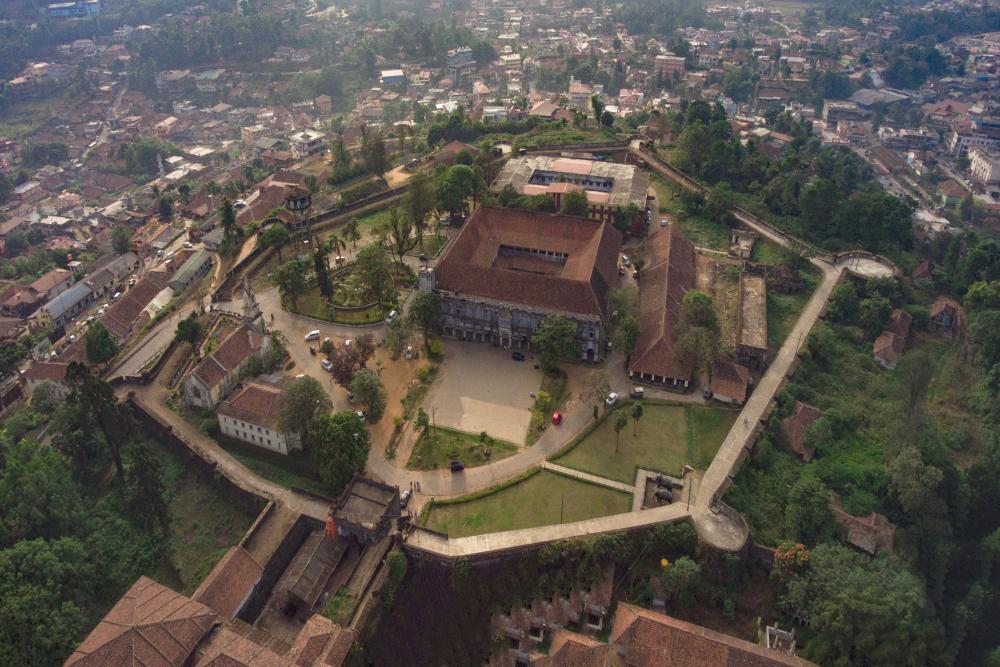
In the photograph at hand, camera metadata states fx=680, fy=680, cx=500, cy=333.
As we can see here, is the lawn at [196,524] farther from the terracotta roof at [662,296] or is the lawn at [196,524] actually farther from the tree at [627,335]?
the terracotta roof at [662,296]

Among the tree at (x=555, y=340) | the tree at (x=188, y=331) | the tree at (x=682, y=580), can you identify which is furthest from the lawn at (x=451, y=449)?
the tree at (x=188, y=331)

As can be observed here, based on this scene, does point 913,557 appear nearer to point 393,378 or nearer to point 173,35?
point 393,378

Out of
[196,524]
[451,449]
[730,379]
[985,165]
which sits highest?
[730,379]

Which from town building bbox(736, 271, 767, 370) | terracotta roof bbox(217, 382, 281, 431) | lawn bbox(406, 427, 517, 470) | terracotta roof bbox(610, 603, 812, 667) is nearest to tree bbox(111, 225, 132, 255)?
terracotta roof bbox(217, 382, 281, 431)

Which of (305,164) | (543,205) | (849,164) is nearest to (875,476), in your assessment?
(543,205)

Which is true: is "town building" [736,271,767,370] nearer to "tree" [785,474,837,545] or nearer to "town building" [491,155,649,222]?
"tree" [785,474,837,545]

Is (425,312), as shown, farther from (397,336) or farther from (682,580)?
(682,580)

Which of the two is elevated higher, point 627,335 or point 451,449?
point 627,335

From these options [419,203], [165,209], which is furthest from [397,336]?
[165,209]
